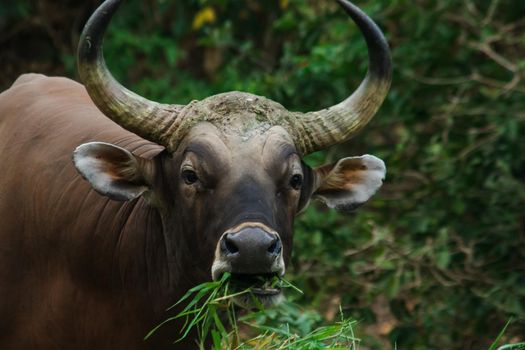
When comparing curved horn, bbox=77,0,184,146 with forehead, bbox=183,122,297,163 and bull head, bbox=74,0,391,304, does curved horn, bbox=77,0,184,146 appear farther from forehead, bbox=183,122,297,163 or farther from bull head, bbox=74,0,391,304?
forehead, bbox=183,122,297,163

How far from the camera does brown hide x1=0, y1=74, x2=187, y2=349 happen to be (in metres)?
6.14

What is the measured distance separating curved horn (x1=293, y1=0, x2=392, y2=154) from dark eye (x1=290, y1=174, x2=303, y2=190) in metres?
0.20

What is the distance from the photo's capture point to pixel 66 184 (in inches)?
251

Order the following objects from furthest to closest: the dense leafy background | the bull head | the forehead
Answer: the dense leafy background
the forehead
the bull head

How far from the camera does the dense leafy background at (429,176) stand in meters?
8.73

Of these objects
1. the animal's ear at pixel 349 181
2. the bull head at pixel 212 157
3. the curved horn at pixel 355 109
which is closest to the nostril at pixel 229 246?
the bull head at pixel 212 157

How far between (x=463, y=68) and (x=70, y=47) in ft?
20.0

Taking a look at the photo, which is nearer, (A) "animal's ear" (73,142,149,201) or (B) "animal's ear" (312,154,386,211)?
(A) "animal's ear" (73,142,149,201)

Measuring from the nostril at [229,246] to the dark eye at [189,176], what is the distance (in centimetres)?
55

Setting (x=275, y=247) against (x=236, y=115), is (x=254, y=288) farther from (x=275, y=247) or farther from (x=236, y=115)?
(x=236, y=115)

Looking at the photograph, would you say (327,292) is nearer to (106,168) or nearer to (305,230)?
(305,230)

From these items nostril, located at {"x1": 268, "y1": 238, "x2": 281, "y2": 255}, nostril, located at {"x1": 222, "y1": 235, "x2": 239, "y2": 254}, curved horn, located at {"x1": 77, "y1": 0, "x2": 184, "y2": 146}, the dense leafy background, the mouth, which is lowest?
the dense leafy background

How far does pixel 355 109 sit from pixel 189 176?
1008 millimetres

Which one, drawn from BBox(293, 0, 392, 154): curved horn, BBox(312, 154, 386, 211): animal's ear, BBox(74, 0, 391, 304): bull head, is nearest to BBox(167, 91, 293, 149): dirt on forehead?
BBox(74, 0, 391, 304): bull head
